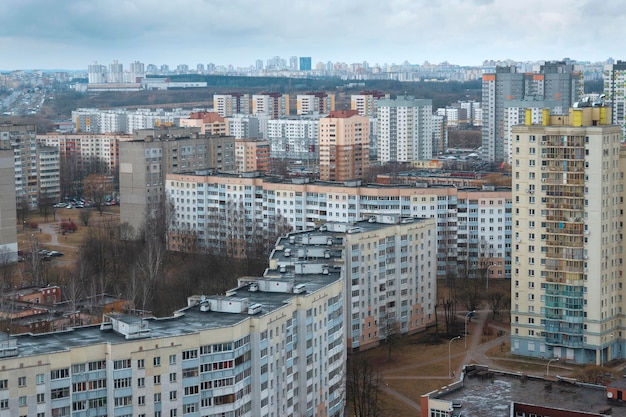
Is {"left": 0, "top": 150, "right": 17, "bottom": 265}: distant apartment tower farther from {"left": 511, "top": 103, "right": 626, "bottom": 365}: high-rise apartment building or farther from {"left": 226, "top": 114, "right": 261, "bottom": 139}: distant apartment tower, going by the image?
{"left": 226, "top": 114, "right": 261, "bottom": 139}: distant apartment tower

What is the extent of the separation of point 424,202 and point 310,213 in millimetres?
4127

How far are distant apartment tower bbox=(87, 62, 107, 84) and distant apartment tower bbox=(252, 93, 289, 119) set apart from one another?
80.4 m

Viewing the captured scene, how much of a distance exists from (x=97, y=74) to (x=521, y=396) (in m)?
161

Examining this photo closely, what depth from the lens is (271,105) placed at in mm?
94938

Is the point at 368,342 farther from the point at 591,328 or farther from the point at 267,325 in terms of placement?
the point at 267,325

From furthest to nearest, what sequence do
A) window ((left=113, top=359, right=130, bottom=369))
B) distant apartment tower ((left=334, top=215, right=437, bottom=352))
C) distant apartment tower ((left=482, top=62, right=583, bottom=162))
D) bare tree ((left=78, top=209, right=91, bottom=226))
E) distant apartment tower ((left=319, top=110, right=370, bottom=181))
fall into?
distant apartment tower ((left=482, top=62, right=583, bottom=162)), distant apartment tower ((left=319, top=110, right=370, bottom=181)), bare tree ((left=78, top=209, right=91, bottom=226)), distant apartment tower ((left=334, top=215, right=437, bottom=352)), window ((left=113, top=359, right=130, bottom=369))

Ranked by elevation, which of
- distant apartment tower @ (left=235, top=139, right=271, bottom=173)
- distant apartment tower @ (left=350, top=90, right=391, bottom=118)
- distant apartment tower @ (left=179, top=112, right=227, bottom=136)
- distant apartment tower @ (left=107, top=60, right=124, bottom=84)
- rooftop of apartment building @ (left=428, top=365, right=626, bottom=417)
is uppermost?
distant apartment tower @ (left=107, top=60, right=124, bottom=84)

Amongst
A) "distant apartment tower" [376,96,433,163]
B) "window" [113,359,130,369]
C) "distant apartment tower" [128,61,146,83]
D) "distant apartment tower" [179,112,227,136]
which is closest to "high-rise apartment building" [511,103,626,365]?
"window" [113,359,130,369]

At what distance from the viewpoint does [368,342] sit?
27375mm

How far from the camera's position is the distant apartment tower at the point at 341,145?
58.7 metres

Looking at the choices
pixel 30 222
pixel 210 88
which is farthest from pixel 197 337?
pixel 210 88

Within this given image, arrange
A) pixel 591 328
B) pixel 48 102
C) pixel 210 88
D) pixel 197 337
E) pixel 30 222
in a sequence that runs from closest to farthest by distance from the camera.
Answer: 1. pixel 197 337
2. pixel 591 328
3. pixel 30 222
4. pixel 48 102
5. pixel 210 88

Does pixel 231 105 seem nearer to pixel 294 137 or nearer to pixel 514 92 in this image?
pixel 294 137

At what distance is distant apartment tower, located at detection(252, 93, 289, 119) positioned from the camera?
311ft
